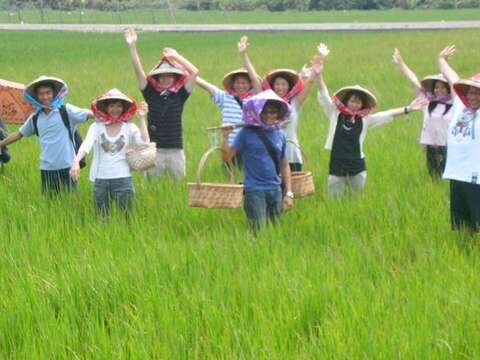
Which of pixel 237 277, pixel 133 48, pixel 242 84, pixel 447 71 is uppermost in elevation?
pixel 133 48

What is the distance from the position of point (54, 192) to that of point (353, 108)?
2.65 m

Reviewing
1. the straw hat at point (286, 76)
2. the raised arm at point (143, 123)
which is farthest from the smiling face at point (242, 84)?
the raised arm at point (143, 123)

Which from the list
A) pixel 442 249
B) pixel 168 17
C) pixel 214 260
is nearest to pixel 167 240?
pixel 214 260

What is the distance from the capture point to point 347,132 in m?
7.00

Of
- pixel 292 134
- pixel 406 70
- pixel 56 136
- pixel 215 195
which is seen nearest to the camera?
pixel 215 195

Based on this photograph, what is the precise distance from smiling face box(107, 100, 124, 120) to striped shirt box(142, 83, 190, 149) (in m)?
1.26

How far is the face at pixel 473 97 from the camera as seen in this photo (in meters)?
5.63

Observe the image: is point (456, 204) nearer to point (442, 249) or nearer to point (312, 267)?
point (442, 249)

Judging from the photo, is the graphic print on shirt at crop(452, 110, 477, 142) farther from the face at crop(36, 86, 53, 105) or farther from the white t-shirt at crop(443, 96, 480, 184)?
the face at crop(36, 86, 53, 105)

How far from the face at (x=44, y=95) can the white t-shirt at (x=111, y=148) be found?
0.69m

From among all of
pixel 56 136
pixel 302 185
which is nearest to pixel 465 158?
pixel 302 185

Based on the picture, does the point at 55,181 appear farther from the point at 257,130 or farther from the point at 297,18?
the point at 297,18

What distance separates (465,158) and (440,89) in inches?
92.2

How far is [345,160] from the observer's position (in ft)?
23.0
